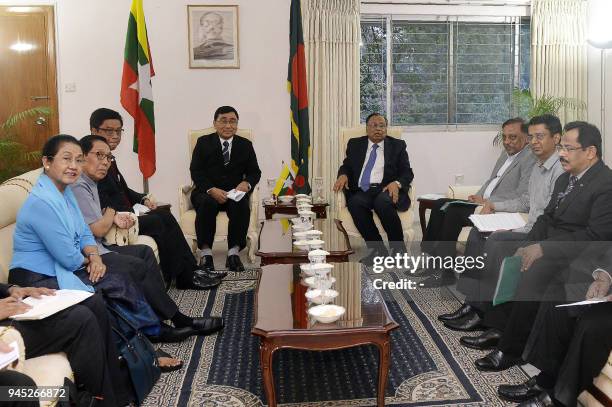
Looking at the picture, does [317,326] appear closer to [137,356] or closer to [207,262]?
[137,356]

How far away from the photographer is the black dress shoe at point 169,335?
3.40m

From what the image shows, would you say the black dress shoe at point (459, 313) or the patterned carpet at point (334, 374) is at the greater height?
the black dress shoe at point (459, 313)

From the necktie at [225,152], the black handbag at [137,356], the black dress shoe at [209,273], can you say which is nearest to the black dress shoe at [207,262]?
the black dress shoe at [209,273]

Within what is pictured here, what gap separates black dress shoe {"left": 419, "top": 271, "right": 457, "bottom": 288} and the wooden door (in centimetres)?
434

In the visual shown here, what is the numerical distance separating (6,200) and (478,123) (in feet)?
17.7

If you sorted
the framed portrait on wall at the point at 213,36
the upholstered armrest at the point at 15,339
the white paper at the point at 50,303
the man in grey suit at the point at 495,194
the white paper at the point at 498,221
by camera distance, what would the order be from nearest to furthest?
the upholstered armrest at the point at 15,339 → the white paper at the point at 50,303 → the white paper at the point at 498,221 → the man in grey suit at the point at 495,194 → the framed portrait on wall at the point at 213,36

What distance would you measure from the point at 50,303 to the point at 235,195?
9.25 feet

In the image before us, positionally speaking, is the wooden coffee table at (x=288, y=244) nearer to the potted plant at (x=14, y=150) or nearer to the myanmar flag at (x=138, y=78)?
the myanmar flag at (x=138, y=78)

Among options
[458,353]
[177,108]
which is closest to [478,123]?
[177,108]

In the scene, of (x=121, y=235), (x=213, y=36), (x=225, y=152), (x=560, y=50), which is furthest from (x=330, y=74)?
(x=121, y=235)

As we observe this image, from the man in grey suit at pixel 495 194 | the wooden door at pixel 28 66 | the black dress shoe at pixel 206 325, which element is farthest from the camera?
the wooden door at pixel 28 66

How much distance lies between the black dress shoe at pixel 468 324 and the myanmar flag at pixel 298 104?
2.79 m

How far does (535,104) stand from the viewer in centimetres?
680

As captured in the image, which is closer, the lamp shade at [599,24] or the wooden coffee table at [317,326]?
the wooden coffee table at [317,326]
